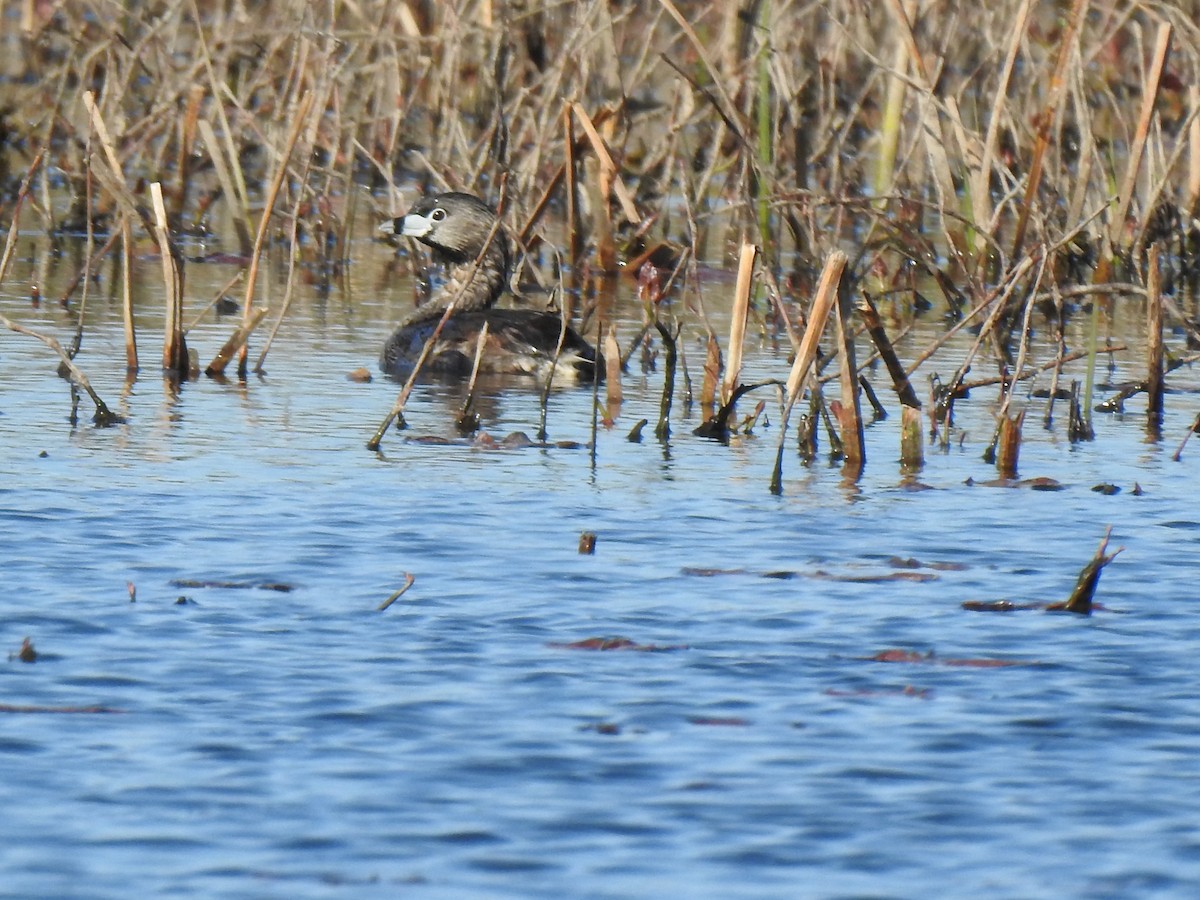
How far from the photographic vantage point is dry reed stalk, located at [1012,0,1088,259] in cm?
1046

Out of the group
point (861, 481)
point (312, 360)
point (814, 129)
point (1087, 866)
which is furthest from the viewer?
point (814, 129)

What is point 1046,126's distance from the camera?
10.8 metres

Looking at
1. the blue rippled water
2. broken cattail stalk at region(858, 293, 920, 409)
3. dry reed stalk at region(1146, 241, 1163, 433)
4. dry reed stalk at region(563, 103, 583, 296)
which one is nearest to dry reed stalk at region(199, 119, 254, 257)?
dry reed stalk at region(563, 103, 583, 296)

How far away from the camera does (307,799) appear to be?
4.07 m

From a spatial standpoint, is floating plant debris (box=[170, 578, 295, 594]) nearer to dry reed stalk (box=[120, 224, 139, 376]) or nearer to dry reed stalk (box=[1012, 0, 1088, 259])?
dry reed stalk (box=[120, 224, 139, 376])

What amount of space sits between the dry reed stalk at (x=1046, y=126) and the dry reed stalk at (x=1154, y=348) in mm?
1627

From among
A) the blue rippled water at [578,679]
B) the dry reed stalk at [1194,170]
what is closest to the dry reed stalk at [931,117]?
the dry reed stalk at [1194,170]

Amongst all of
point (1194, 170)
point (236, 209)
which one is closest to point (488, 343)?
point (236, 209)

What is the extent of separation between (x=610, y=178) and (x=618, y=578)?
6134 millimetres

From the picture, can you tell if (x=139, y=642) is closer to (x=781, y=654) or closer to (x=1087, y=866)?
(x=781, y=654)

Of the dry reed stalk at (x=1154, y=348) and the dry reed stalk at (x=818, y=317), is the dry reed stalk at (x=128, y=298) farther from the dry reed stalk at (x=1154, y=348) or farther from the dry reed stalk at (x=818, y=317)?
the dry reed stalk at (x=1154, y=348)

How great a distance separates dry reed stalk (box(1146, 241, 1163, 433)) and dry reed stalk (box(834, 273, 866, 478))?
129 cm

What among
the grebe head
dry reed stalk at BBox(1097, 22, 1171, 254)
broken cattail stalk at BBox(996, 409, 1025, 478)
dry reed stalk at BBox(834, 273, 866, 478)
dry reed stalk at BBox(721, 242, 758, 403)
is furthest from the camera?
the grebe head

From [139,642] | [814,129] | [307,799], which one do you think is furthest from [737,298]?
[814,129]
